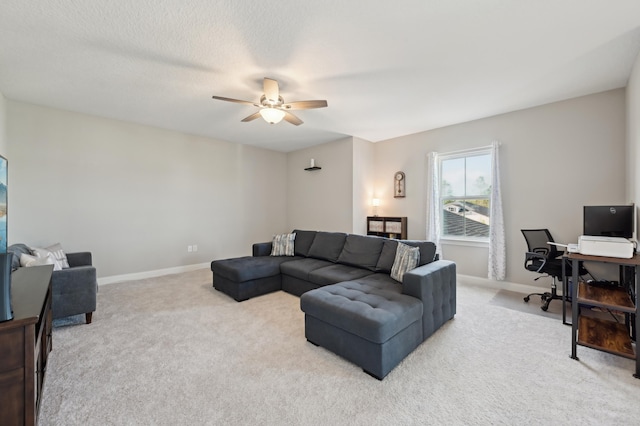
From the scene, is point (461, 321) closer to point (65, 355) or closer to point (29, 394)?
point (29, 394)

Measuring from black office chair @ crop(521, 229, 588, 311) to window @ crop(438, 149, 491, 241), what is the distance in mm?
717

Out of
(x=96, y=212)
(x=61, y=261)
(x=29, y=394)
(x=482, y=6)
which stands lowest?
(x=29, y=394)

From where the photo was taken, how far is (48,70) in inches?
109

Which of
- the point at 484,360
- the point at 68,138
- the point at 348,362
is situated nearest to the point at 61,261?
the point at 68,138

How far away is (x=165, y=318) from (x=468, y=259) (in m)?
4.51

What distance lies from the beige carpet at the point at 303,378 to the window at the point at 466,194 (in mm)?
1862

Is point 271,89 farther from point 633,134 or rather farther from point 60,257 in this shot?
point 633,134

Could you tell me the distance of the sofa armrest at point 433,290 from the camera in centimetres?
237

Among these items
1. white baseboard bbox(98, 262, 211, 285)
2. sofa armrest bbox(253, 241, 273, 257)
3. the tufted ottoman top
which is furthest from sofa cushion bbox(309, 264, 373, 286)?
white baseboard bbox(98, 262, 211, 285)


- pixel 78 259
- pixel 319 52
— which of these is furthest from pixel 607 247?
pixel 78 259

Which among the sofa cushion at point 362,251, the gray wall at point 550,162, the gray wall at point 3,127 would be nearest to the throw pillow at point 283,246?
the sofa cushion at point 362,251

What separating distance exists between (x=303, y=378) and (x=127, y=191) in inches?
170

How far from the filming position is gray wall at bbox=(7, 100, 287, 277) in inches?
145

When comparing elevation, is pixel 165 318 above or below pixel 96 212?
below
